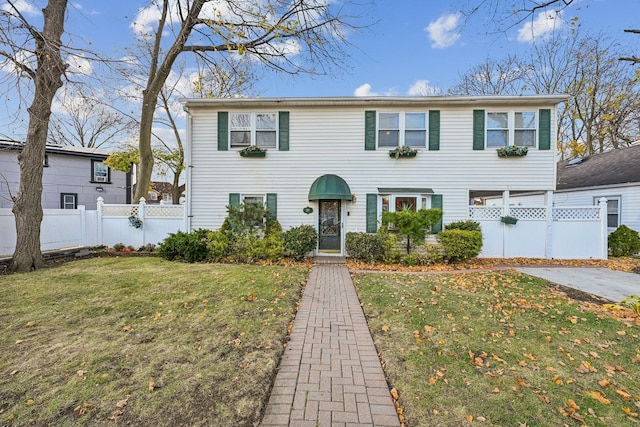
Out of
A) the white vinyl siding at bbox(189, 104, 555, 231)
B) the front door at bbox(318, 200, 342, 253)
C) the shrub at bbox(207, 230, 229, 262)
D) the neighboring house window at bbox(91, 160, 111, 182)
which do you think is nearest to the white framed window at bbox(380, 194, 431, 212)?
the white vinyl siding at bbox(189, 104, 555, 231)

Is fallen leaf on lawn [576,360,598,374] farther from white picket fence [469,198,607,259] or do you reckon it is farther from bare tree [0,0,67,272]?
bare tree [0,0,67,272]

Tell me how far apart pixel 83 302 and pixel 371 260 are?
7537mm

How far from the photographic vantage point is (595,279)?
7.47 m

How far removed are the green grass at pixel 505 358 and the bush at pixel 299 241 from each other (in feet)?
12.8

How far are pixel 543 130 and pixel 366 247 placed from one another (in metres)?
7.99

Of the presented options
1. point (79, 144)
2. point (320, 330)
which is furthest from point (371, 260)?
point (79, 144)

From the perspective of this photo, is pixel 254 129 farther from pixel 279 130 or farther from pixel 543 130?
pixel 543 130

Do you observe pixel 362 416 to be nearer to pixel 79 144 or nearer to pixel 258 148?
pixel 258 148

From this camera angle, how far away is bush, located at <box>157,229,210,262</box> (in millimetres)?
9344

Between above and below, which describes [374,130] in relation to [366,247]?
above

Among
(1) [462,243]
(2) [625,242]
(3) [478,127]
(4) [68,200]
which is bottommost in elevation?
(2) [625,242]

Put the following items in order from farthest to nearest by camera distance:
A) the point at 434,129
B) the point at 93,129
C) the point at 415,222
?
the point at 93,129 → the point at 434,129 → the point at 415,222

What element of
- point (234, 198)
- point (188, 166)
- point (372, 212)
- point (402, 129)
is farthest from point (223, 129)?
point (402, 129)

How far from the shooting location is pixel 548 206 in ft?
33.6
